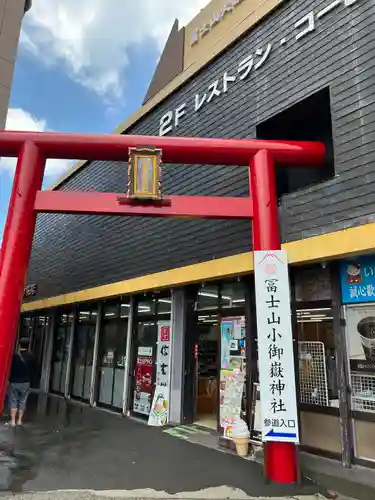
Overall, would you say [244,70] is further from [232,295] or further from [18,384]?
[18,384]

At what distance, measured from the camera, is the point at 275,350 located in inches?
190

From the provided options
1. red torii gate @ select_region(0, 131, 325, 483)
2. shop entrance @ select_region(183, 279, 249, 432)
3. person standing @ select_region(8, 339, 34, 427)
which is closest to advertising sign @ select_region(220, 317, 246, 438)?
shop entrance @ select_region(183, 279, 249, 432)

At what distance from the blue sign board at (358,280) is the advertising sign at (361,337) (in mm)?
140

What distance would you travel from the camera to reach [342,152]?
5.76 metres

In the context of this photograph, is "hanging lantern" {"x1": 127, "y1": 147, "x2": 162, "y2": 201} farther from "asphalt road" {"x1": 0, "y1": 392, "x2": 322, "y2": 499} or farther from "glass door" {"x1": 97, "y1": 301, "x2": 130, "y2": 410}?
"glass door" {"x1": 97, "y1": 301, "x2": 130, "y2": 410}

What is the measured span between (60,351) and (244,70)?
1047 cm

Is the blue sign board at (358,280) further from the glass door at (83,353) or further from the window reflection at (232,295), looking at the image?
the glass door at (83,353)

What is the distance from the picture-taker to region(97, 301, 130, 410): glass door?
9820 mm

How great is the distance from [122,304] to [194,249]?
3.31m

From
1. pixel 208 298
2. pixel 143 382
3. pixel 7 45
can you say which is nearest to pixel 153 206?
pixel 208 298

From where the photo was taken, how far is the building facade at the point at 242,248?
556 cm

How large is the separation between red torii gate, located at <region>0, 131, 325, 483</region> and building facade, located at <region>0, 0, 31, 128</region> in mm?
4975

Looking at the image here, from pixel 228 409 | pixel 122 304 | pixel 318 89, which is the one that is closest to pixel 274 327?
pixel 228 409

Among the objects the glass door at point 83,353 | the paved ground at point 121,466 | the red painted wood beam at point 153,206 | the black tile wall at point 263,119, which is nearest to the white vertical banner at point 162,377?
the paved ground at point 121,466
